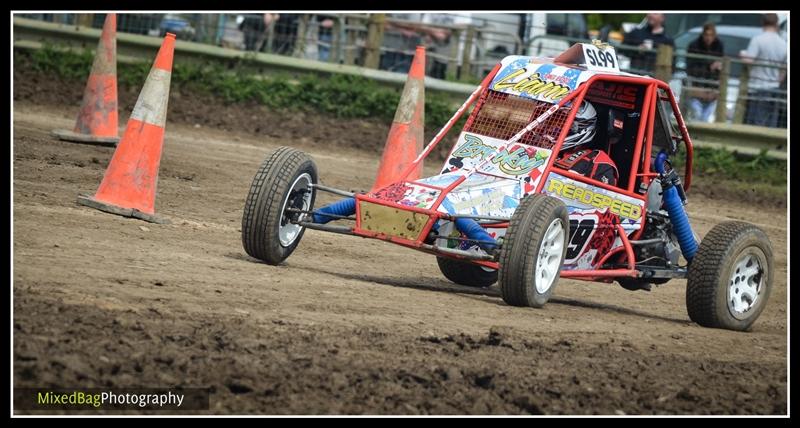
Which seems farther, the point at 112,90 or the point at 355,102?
the point at 355,102

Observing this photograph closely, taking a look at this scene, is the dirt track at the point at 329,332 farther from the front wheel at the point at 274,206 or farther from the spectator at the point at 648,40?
the spectator at the point at 648,40

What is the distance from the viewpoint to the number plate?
28.1 feet

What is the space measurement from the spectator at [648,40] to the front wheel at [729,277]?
27.2ft

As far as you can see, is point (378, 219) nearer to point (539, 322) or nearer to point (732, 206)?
point (539, 322)

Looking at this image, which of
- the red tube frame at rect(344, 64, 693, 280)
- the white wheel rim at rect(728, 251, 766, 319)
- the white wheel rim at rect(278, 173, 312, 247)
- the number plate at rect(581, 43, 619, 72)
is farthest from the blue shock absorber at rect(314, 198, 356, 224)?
the white wheel rim at rect(728, 251, 766, 319)

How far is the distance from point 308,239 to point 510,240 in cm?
256

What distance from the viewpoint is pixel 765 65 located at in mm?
15453

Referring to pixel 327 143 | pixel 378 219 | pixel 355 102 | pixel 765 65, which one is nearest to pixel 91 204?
pixel 378 219

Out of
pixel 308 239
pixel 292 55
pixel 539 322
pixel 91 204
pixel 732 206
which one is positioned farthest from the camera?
pixel 292 55

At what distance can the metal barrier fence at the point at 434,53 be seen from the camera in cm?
1603

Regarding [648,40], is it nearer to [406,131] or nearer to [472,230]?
[406,131]

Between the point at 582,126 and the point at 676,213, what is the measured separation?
31.8 inches

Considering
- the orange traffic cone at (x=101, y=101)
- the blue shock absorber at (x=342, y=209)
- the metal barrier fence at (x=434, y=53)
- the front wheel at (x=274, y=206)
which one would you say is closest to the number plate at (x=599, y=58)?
the blue shock absorber at (x=342, y=209)

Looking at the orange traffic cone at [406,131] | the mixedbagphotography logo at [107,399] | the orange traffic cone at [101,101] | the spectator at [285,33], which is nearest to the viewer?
the mixedbagphotography logo at [107,399]
